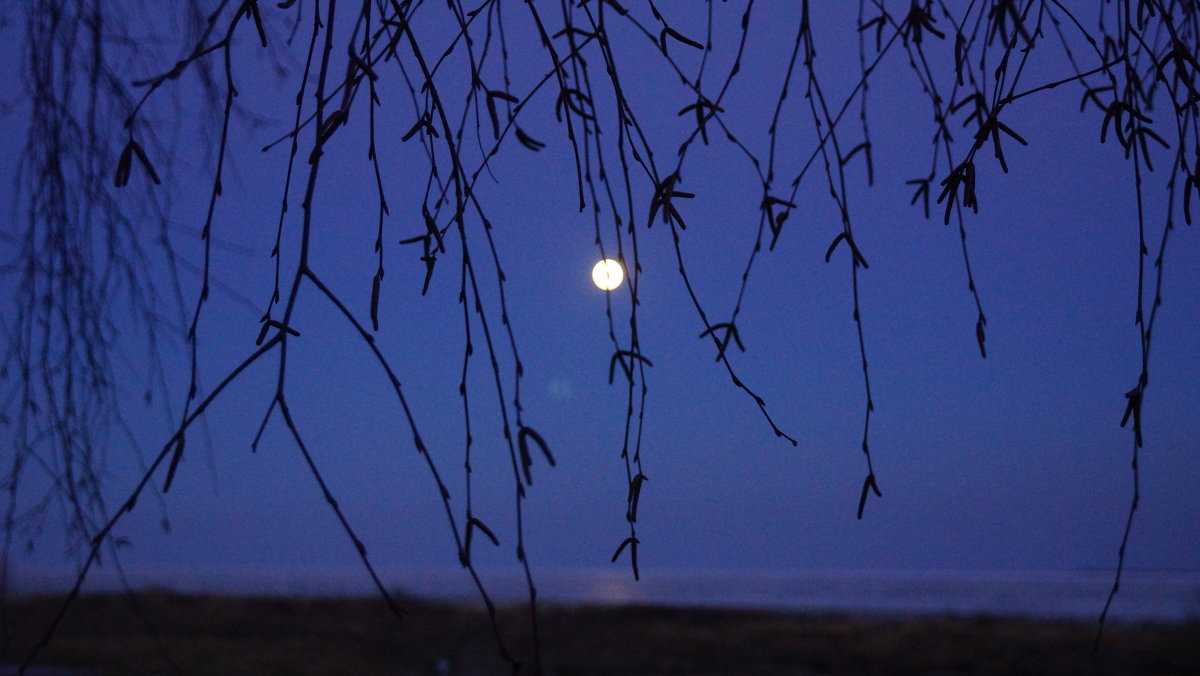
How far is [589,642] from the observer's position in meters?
8.16

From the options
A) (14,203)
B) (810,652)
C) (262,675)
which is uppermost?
(14,203)

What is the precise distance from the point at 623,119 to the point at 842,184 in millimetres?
204

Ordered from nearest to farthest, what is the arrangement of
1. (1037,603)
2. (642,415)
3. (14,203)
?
(642,415) → (14,203) → (1037,603)

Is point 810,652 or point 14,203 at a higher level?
point 14,203

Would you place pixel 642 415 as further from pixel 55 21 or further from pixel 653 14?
pixel 55 21

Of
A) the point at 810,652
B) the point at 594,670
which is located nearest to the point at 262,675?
the point at 594,670

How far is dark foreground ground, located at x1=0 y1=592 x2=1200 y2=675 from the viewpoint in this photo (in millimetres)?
6824

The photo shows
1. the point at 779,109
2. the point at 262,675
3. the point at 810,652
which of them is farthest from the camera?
the point at 810,652

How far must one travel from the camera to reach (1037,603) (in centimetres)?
1155

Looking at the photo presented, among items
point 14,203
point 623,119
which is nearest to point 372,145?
point 623,119

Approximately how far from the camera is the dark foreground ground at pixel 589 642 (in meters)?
6.82

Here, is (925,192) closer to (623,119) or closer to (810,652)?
(623,119)

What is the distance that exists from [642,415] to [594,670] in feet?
21.1

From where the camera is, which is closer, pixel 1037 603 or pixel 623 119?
pixel 623 119
